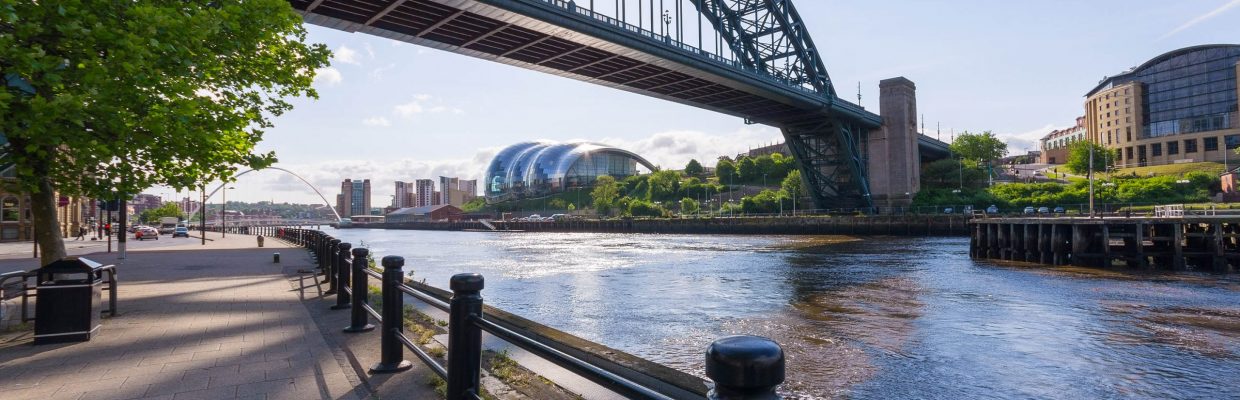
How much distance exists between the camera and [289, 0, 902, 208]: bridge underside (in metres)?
35.7

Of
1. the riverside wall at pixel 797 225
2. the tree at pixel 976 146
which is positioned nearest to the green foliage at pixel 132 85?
the riverside wall at pixel 797 225

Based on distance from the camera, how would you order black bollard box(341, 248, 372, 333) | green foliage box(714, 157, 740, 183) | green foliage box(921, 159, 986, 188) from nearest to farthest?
black bollard box(341, 248, 372, 333), green foliage box(921, 159, 986, 188), green foliage box(714, 157, 740, 183)

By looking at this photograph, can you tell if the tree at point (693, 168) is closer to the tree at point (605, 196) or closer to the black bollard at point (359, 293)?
the tree at point (605, 196)

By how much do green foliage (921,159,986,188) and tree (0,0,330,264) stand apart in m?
96.5

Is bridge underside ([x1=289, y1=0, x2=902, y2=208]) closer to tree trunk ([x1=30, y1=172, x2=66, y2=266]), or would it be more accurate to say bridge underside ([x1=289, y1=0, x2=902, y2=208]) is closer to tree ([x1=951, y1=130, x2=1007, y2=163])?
tree trunk ([x1=30, y1=172, x2=66, y2=266])

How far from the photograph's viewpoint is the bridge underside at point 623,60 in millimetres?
35719

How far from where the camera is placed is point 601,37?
130 ft

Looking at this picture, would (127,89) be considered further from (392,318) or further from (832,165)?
(832,165)

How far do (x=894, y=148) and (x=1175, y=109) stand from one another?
3378 inches

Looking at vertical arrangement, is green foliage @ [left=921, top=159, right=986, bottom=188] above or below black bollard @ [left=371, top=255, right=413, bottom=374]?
above

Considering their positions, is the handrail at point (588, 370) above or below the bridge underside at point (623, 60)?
below

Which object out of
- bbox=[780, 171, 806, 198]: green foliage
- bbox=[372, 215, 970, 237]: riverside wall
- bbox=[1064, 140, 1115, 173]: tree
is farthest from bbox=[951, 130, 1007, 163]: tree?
bbox=[372, 215, 970, 237]: riverside wall

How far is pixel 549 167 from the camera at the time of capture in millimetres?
171875

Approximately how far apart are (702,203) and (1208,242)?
92920mm
